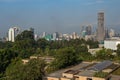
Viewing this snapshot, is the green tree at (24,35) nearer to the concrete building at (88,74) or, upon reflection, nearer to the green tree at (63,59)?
the green tree at (63,59)

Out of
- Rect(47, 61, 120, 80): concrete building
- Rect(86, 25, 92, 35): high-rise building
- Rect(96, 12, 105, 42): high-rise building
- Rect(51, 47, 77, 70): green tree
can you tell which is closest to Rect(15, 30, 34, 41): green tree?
Rect(51, 47, 77, 70): green tree

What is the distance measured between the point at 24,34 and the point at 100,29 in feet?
154

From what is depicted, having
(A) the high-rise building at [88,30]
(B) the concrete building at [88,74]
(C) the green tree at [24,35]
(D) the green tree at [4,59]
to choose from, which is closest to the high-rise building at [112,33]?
(A) the high-rise building at [88,30]

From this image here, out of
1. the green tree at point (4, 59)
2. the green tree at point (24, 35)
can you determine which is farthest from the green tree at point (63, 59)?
the green tree at point (24, 35)

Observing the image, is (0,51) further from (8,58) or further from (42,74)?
(42,74)

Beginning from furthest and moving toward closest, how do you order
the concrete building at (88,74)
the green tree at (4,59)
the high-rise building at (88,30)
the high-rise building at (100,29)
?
1. the high-rise building at (88,30)
2. the high-rise building at (100,29)
3. the green tree at (4,59)
4. the concrete building at (88,74)

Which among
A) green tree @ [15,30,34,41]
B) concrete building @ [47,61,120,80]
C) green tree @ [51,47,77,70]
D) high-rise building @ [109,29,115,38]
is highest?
high-rise building @ [109,29,115,38]

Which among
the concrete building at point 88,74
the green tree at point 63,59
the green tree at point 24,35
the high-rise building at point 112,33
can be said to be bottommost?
the concrete building at point 88,74

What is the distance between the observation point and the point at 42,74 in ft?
47.9

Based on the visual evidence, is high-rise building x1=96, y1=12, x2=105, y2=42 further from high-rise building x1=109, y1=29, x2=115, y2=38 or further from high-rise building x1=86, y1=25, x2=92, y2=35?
high-rise building x1=109, y1=29, x2=115, y2=38

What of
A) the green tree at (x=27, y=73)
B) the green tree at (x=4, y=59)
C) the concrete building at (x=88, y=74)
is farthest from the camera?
the green tree at (x=4, y=59)

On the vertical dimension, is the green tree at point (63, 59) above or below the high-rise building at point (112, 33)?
below

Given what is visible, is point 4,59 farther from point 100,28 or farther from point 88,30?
point 88,30

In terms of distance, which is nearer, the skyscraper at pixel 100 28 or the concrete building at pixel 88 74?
the concrete building at pixel 88 74
